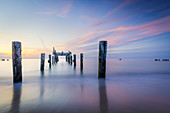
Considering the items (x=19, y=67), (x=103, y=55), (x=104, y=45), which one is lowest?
(x=19, y=67)

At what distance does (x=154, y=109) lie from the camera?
2.39 m

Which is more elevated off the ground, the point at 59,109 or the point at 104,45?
the point at 104,45

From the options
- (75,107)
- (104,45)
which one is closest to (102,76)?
(104,45)

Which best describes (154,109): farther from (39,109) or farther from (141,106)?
(39,109)

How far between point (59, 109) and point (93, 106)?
958mm

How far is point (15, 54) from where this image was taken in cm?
469

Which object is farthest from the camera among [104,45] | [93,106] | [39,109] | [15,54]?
[104,45]

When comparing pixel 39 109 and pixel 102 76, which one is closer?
pixel 39 109

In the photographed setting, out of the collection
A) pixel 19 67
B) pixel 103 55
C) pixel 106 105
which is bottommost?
pixel 106 105

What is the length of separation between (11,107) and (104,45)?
17.3 ft

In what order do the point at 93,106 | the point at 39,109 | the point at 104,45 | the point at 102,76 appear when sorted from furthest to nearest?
the point at 102,76, the point at 104,45, the point at 93,106, the point at 39,109

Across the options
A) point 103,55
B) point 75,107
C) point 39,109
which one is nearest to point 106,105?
point 75,107

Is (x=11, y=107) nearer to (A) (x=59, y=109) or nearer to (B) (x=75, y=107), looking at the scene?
(A) (x=59, y=109)

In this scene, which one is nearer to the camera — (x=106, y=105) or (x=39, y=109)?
(x=39, y=109)
